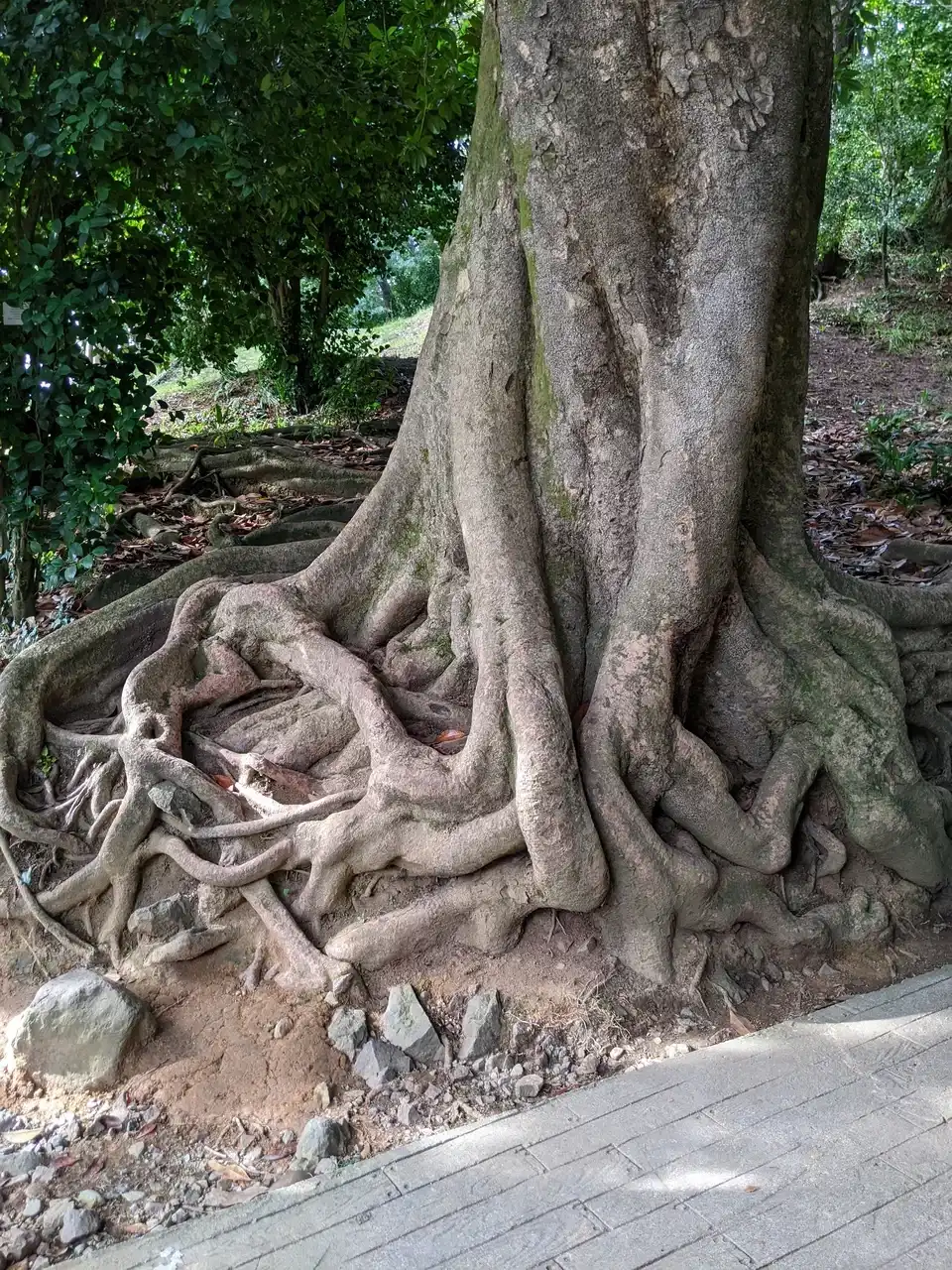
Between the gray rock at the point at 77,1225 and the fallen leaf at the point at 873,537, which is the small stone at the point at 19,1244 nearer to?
the gray rock at the point at 77,1225

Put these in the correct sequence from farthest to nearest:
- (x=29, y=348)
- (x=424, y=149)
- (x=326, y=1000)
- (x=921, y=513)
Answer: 1. (x=921, y=513)
2. (x=424, y=149)
3. (x=29, y=348)
4. (x=326, y=1000)

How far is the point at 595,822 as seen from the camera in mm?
3432

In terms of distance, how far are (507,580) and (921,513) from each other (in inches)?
175

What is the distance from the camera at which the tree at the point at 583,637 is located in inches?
138

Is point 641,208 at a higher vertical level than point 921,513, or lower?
higher

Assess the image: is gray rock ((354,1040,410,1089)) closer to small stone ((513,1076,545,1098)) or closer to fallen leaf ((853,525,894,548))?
small stone ((513,1076,545,1098))

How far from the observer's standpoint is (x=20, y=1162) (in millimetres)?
2965

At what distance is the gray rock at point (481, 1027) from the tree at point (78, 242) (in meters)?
2.53

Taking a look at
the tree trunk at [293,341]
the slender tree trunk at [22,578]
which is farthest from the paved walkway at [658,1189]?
the tree trunk at [293,341]

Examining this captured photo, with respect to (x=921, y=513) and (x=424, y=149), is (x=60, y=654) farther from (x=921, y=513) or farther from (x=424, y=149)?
(x=921, y=513)

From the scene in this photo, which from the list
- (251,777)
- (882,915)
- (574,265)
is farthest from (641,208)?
(882,915)

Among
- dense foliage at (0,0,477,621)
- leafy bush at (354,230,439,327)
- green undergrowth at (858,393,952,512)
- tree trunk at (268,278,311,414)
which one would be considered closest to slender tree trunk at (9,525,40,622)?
dense foliage at (0,0,477,621)

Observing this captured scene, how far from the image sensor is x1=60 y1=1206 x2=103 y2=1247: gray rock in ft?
8.95

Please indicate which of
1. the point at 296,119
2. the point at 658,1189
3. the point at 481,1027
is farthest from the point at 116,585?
the point at 658,1189
